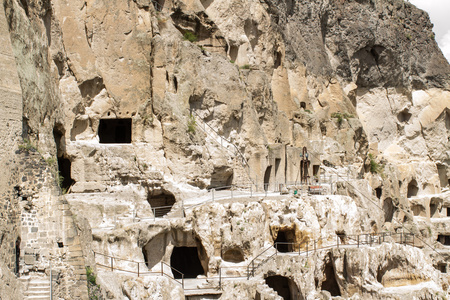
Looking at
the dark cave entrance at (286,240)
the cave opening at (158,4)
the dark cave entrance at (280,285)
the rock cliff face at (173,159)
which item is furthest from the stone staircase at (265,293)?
the cave opening at (158,4)

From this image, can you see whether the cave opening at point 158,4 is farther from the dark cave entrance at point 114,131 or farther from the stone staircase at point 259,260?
the stone staircase at point 259,260

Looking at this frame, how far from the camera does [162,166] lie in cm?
2222

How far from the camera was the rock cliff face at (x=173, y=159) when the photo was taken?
45.2 ft

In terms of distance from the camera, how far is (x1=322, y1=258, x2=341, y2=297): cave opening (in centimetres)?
2147

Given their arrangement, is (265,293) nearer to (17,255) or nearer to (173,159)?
(173,159)

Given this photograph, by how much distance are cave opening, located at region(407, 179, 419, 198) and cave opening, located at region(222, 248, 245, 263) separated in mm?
25642

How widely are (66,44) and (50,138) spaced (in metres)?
5.59

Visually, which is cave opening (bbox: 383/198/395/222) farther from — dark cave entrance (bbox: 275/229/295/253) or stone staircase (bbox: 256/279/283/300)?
stone staircase (bbox: 256/279/283/300)

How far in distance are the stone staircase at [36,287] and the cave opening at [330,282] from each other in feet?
38.4

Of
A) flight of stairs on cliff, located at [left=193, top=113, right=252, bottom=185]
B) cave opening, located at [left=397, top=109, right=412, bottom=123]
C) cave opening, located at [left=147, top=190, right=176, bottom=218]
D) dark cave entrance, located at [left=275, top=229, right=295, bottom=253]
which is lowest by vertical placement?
dark cave entrance, located at [left=275, top=229, right=295, bottom=253]

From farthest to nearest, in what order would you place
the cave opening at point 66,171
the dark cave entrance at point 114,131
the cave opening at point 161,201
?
the dark cave entrance at point 114,131 < the cave opening at point 161,201 < the cave opening at point 66,171

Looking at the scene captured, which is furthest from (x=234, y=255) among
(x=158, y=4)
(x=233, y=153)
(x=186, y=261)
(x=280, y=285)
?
(x=158, y=4)

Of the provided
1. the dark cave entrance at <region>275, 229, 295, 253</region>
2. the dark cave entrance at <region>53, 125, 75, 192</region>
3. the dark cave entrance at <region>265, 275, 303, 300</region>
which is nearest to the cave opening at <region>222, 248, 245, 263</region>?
the dark cave entrance at <region>275, 229, 295, 253</region>

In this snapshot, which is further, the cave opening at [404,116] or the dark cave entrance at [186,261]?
the cave opening at [404,116]
